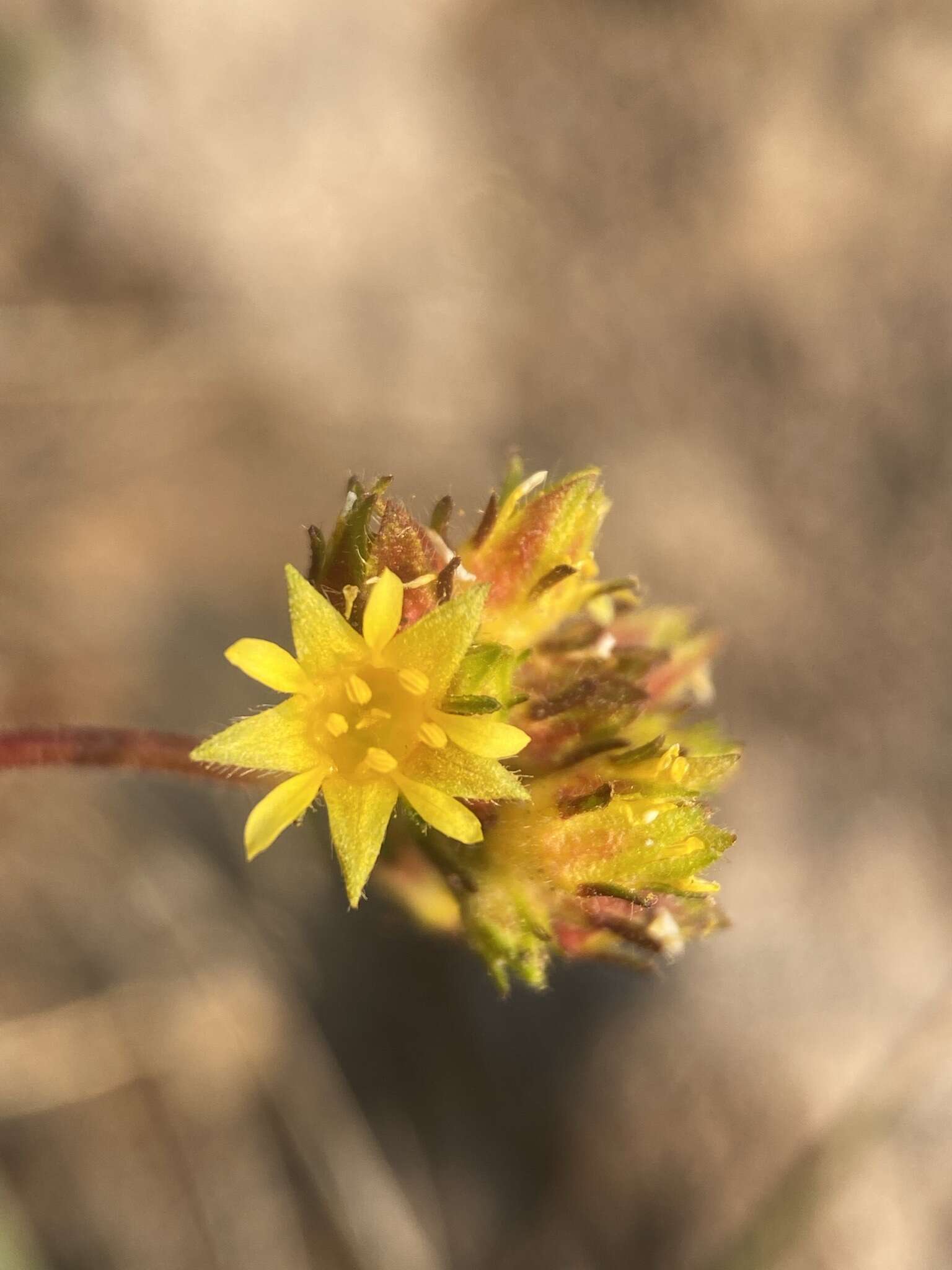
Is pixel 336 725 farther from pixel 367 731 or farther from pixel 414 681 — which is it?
pixel 414 681

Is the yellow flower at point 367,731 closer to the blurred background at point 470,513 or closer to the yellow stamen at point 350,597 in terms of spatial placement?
the yellow stamen at point 350,597

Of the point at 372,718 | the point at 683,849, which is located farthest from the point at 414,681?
the point at 683,849

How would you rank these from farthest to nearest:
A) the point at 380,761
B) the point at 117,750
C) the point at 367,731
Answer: the point at 117,750, the point at 367,731, the point at 380,761

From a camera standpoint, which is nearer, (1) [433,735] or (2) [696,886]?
(1) [433,735]

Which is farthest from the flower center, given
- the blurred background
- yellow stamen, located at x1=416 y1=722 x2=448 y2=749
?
the blurred background

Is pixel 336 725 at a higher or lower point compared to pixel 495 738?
higher

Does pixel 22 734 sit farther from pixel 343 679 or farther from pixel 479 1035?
pixel 479 1035

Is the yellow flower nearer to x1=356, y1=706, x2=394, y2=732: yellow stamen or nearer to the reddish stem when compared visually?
x1=356, y1=706, x2=394, y2=732: yellow stamen
